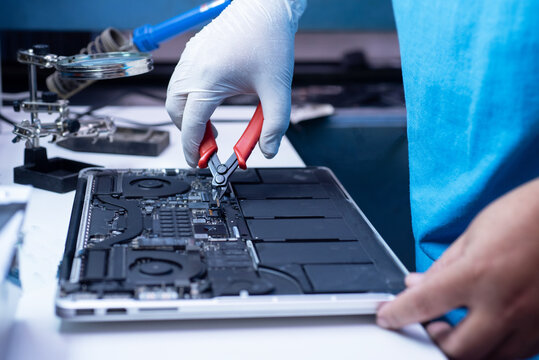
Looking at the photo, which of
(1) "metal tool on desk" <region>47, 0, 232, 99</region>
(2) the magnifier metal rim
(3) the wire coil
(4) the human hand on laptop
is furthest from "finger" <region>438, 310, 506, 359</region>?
(3) the wire coil

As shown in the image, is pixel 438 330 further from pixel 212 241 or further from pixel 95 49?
pixel 95 49

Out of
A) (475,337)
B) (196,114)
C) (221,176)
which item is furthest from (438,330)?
(196,114)

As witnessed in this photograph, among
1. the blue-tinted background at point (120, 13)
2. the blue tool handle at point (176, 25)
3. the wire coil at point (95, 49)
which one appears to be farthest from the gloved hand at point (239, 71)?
the blue-tinted background at point (120, 13)

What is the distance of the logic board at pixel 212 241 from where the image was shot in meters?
0.62

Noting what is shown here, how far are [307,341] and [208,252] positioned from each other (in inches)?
6.7

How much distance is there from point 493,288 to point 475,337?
2.3 inches

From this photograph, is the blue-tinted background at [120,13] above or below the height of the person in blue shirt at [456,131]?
above

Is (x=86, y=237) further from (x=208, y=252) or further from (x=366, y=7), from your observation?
(x=366, y=7)

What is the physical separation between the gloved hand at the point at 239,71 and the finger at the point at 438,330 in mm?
415

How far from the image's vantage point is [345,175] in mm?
1315

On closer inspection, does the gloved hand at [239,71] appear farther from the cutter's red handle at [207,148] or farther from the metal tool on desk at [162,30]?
the metal tool on desk at [162,30]

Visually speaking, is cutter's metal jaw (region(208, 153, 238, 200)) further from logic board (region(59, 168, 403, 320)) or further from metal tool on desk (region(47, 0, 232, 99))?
metal tool on desk (region(47, 0, 232, 99))

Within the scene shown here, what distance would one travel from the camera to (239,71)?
93 cm

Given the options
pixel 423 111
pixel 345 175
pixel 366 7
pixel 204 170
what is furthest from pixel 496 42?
pixel 366 7
